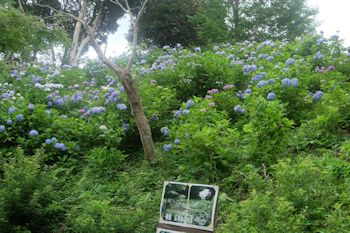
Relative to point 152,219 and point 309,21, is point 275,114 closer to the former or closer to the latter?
point 152,219

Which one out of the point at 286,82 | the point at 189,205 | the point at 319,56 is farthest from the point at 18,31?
the point at 319,56

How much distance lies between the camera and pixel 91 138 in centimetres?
526

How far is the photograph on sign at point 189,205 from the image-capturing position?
2525mm

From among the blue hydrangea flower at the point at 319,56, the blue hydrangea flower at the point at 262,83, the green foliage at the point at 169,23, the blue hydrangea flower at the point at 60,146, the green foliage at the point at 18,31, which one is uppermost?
the green foliage at the point at 169,23

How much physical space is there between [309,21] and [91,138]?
10358 mm

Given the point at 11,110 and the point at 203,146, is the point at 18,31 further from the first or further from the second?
the point at 203,146

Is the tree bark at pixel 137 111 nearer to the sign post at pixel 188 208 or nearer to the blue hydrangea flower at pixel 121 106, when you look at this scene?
the blue hydrangea flower at pixel 121 106

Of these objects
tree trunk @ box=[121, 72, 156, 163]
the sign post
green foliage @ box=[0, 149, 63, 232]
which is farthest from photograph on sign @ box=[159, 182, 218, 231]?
tree trunk @ box=[121, 72, 156, 163]

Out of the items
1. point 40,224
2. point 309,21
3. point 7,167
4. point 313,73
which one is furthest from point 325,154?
point 309,21

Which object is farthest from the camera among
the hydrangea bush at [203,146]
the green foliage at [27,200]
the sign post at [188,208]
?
the green foliage at [27,200]

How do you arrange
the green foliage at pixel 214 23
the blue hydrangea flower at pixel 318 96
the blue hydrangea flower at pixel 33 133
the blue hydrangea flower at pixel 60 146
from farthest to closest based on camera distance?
the green foliage at pixel 214 23 < the blue hydrangea flower at pixel 33 133 < the blue hydrangea flower at pixel 60 146 < the blue hydrangea flower at pixel 318 96

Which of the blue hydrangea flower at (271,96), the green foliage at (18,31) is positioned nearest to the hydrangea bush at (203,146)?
the blue hydrangea flower at (271,96)

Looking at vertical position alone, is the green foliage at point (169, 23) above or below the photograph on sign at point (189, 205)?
above

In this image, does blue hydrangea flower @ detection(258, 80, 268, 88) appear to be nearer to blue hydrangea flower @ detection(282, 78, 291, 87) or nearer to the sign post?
blue hydrangea flower @ detection(282, 78, 291, 87)
